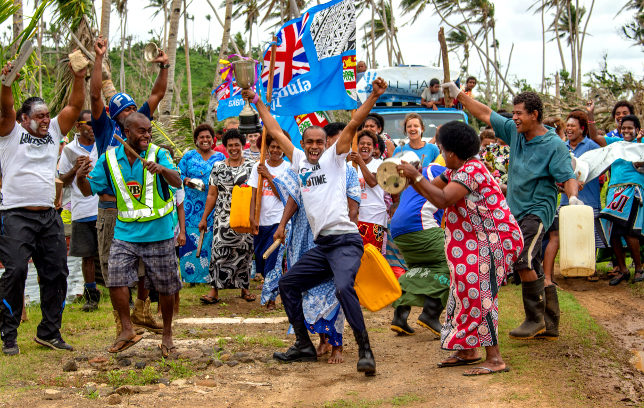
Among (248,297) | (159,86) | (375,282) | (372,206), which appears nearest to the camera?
(375,282)

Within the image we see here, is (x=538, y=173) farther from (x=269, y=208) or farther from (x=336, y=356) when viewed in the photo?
(x=269, y=208)

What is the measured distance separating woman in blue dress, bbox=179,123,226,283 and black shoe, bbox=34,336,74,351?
3.12 meters

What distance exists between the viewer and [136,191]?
6141 millimetres

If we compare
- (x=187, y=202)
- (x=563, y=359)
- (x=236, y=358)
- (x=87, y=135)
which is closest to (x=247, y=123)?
(x=187, y=202)

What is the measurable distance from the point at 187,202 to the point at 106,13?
567cm

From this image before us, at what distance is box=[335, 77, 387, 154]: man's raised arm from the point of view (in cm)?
559

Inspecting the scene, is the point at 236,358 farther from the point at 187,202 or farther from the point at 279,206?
the point at 187,202

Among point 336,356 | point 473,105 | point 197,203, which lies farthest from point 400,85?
point 336,356

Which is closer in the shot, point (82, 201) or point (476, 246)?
point (476, 246)

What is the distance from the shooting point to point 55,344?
666 centimetres

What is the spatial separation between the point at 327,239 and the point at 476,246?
3.78ft

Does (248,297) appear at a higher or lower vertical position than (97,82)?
lower

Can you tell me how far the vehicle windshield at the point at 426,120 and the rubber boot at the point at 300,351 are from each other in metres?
7.18

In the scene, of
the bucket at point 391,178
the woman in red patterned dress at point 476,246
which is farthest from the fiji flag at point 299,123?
the bucket at point 391,178
